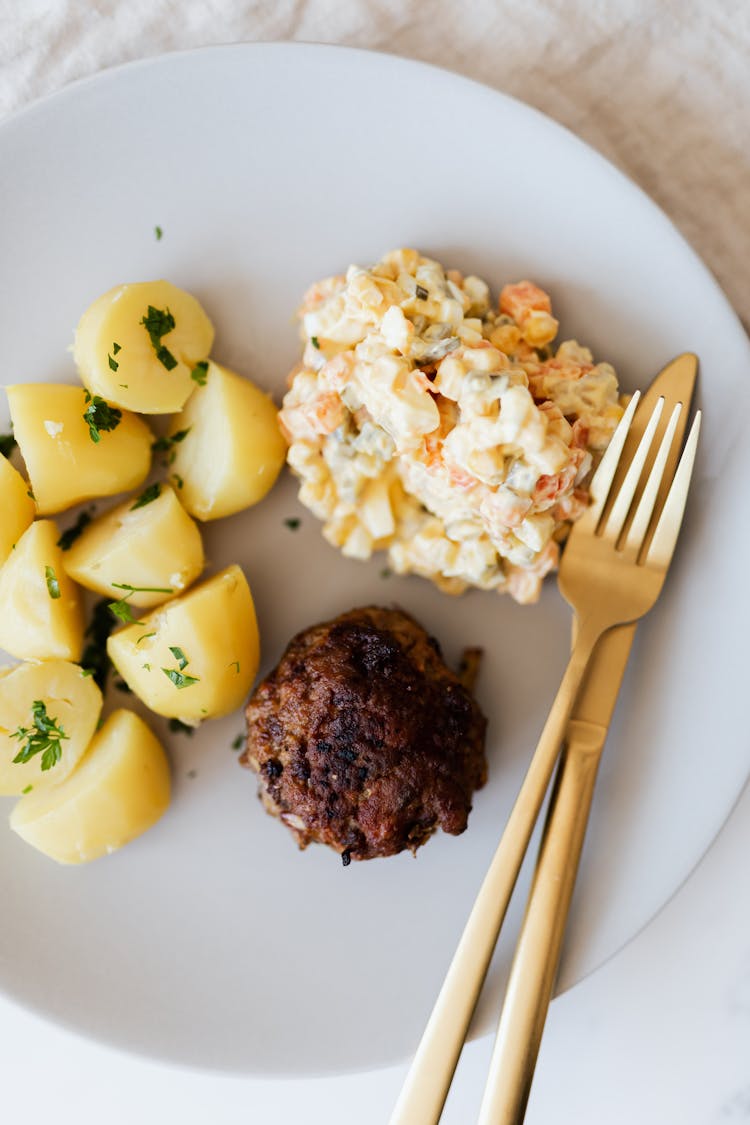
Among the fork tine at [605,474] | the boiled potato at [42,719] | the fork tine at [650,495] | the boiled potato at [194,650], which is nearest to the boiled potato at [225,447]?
the boiled potato at [194,650]

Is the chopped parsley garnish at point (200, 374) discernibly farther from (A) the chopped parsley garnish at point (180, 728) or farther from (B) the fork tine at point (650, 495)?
(B) the fork tine at point (650, 495)

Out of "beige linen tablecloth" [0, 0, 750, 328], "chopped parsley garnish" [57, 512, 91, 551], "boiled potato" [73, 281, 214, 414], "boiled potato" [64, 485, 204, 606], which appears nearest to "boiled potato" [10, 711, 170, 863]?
"boiled potato" [64, 485, 204, 606]

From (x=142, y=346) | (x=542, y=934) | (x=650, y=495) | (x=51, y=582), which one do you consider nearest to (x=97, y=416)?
(x=142, y=346)

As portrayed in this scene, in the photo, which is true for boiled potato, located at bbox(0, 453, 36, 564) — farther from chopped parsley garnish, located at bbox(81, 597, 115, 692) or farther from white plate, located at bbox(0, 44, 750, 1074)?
chopped parsley garnish, located at bbox(81, 597, 115, 692)

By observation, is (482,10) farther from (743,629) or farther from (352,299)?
(743,629)

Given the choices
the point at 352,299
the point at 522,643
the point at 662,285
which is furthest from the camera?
the point at 522,643

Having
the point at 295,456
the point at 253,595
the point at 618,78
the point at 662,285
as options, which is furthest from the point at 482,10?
the point at 253,595

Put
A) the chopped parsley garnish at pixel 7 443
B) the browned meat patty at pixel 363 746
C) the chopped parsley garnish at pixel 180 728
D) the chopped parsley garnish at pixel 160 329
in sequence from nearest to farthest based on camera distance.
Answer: the browned meat patty at pixel 363 746 → the chopped parsley garnish at pixel 160 329 → the chopped parsley garnish at pixel 7 443 → the chopped parsley garnish at pixel 180 728
